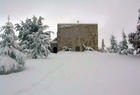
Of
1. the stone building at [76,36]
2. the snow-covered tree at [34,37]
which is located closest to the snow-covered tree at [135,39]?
the snow-covered tree at [34,37]

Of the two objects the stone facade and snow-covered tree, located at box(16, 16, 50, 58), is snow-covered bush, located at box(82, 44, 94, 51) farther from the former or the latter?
snow-covered tree, located at box(16, 16, 50, 58)

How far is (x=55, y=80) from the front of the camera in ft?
22.0

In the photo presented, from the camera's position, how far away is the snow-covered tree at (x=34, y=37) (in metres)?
14.0

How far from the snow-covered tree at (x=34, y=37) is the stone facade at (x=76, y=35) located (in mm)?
12398

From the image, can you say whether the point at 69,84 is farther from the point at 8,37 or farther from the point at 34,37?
the point at 34,37

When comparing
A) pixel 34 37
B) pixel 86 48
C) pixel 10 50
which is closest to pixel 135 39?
pixel 34 37

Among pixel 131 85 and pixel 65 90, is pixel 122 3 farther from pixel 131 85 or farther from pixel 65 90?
pixel 65 90

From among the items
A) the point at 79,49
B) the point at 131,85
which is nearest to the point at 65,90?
the point at 131,85

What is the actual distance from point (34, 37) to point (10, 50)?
5.78m

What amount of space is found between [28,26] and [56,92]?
38.3 ft

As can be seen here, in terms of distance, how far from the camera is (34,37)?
14297 millimetres

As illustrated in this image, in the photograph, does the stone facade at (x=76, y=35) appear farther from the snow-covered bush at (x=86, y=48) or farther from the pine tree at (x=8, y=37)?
the pine tree at (x=8, y=37)

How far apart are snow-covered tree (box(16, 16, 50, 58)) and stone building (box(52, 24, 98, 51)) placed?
40.7 feet

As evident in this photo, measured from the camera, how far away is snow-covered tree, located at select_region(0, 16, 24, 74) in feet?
26.7
